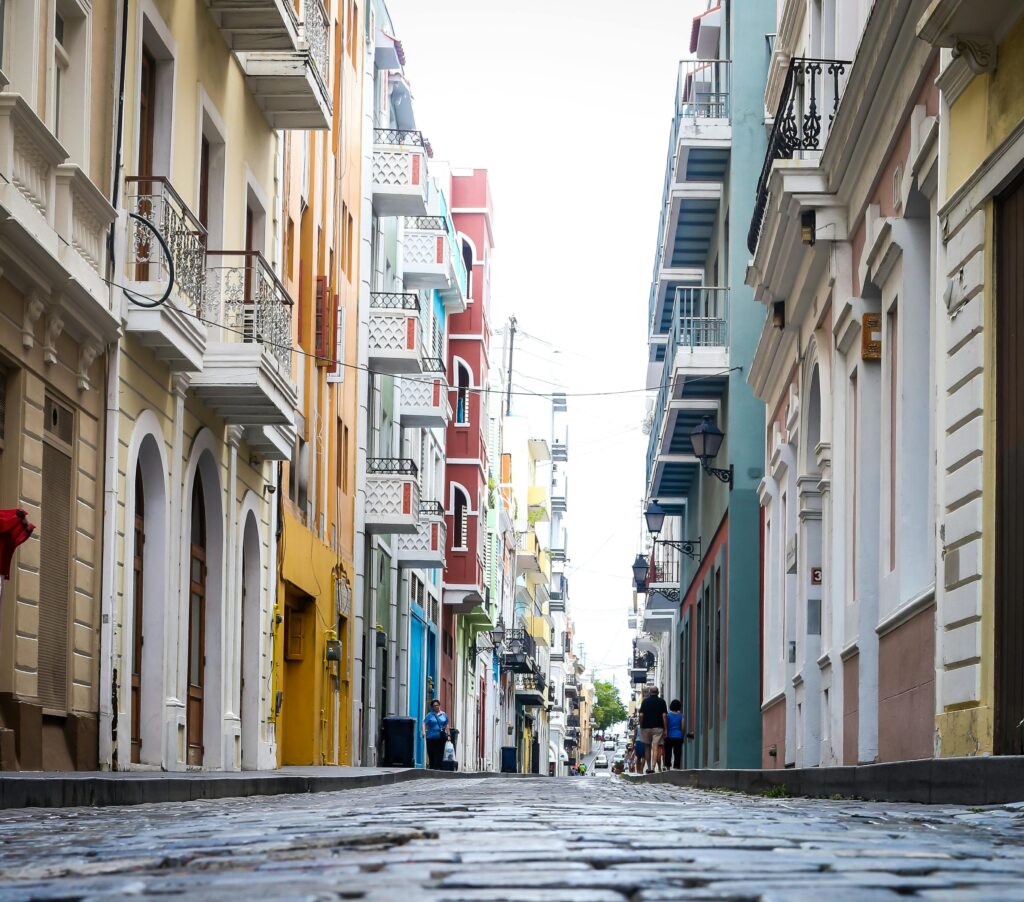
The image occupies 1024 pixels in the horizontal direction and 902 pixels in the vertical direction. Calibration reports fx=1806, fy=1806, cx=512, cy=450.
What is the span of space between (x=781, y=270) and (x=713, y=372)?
7.43 metres

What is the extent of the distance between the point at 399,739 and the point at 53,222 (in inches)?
711

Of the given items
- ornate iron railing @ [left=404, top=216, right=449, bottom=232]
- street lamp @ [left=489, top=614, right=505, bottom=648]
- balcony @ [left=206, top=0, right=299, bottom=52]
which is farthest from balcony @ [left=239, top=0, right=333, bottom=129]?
street lamp @ [left=489, top=614, right=505, bottom=648]

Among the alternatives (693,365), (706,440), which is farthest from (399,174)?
(706,440)

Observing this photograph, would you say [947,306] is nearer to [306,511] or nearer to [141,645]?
[141,645]

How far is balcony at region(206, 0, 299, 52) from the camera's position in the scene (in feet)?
62.1

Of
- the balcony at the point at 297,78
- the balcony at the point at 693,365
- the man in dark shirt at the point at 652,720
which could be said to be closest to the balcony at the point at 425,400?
the balcony at the point at 693,365

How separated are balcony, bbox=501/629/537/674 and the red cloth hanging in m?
56.0

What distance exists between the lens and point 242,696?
21.5m

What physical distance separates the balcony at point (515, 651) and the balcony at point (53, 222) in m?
52.4

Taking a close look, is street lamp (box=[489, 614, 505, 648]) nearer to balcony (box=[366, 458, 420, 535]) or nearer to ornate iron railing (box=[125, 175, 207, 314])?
balcony (box=[366, 458, 420, 535])

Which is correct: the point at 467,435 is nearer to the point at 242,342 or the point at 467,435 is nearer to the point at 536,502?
the point at 242,342

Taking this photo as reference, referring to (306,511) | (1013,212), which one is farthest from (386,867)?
(306,511)

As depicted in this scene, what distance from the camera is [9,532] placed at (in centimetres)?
1055

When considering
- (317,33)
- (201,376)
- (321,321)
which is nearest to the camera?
(201,376)
